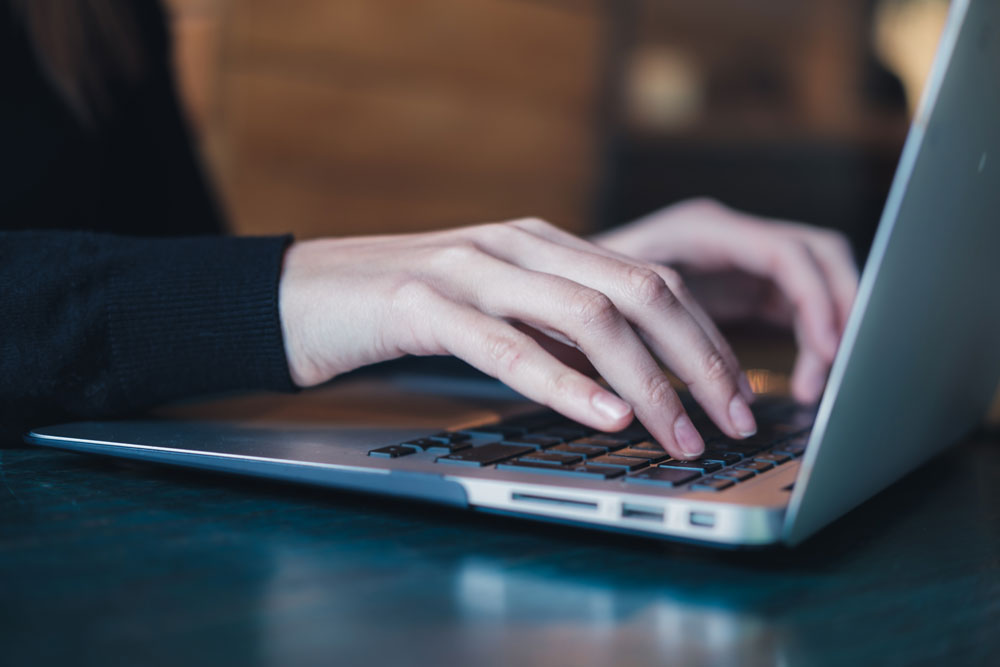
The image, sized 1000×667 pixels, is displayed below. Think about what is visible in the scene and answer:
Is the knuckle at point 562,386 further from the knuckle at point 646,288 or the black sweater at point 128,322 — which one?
the black sweater at point 128,322

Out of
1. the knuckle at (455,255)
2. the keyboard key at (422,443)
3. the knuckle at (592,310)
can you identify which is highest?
the knuckle at (455,255)

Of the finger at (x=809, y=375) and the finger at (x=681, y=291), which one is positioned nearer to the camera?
the finger at (x=681, y=291)

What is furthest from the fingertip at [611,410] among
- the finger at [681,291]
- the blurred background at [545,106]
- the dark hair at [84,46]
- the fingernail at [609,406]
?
the blurred background at [545,106]

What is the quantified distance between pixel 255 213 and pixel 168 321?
145 cm

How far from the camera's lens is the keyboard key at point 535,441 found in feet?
1.57

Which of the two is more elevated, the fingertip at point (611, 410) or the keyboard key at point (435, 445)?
the fingertip at point (611, 410)

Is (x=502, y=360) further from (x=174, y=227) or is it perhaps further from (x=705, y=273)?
(x=174, y=227)

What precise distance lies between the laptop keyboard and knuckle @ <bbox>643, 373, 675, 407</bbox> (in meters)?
0.03

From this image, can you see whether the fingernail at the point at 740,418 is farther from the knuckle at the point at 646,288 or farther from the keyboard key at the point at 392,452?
the keyboard key at the point at 392,452

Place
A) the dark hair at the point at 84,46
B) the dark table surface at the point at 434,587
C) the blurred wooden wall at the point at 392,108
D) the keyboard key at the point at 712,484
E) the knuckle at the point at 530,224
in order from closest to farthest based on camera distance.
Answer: the dark table surface at the point at 434,587 → the keyboard key at the point at 712,484 → the knuckle at the point at 530,224 → the dark hair at the point at 84,46 → the blurred wooden wall at the point at 392,108

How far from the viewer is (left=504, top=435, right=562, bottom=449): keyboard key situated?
479mm

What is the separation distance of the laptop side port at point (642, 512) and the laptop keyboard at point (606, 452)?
0.08 feet

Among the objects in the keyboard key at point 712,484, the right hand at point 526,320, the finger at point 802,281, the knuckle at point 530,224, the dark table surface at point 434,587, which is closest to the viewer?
the dark table surface at point 434,587

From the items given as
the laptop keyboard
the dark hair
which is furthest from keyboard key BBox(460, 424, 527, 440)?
the dark hair
